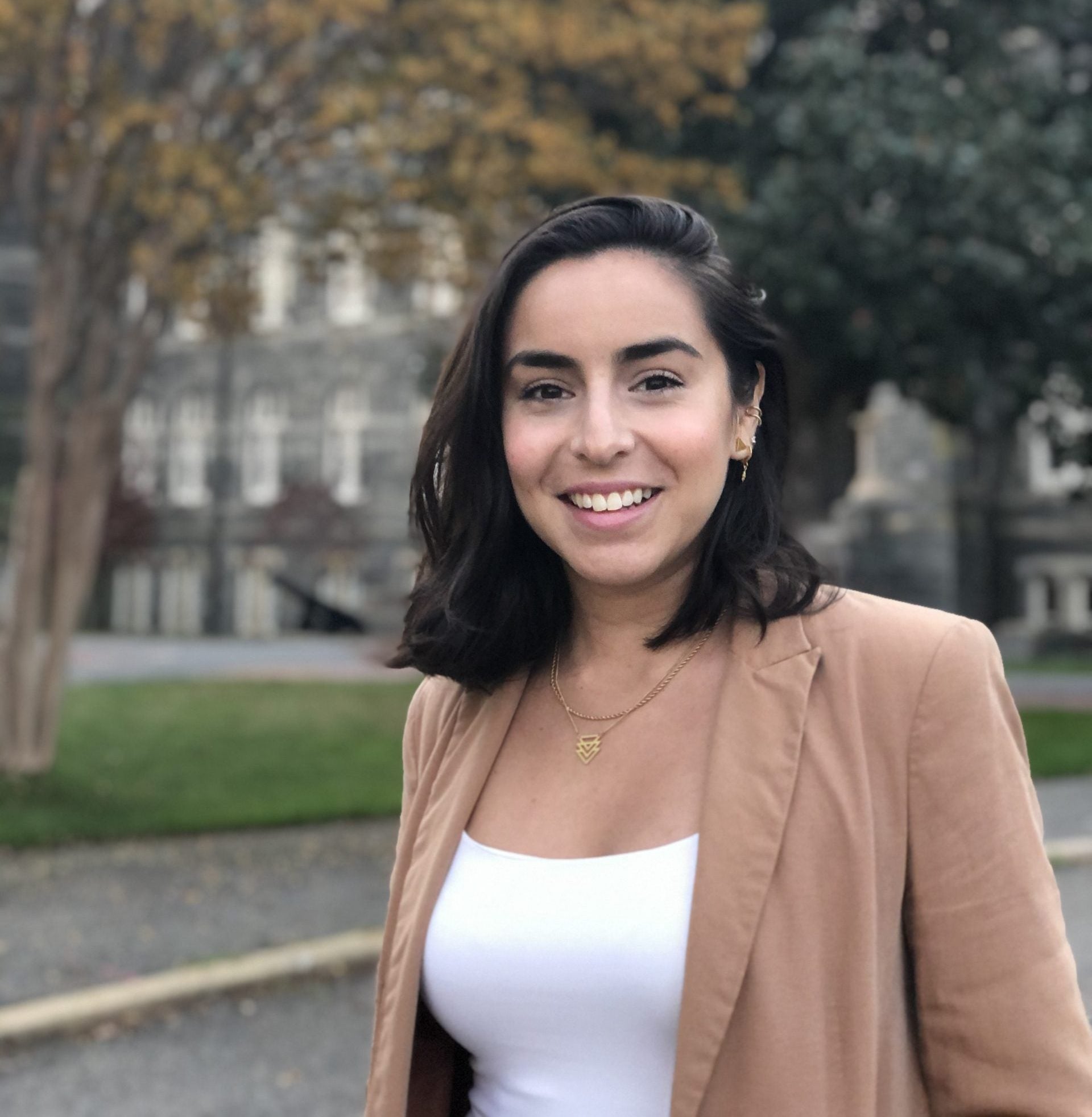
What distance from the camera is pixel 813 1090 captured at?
169 centimetres

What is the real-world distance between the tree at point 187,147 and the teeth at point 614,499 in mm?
7921

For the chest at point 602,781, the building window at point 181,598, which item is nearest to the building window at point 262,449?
the building window at point 181,598

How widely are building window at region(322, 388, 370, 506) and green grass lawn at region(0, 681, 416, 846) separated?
685 inches

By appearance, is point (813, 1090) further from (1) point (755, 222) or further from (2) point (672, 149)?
(2) point (672, 149)

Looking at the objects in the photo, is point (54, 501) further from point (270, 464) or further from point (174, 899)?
point (270, 464)

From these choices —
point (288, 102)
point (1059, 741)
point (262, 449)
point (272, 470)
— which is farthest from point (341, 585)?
point (288, 102)

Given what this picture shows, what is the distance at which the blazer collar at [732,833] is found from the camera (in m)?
1.71

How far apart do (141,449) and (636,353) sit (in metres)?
36.1

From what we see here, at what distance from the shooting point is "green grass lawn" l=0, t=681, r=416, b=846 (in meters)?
9.70

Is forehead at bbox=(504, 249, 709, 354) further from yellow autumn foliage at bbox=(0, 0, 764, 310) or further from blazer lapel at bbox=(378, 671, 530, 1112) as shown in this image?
yellow autumn foliage at bbox=(0, 0, 764, 310)

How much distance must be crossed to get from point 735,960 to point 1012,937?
1.06ft

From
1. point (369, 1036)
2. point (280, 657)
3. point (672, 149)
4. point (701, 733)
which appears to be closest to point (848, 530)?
point (280, 657)

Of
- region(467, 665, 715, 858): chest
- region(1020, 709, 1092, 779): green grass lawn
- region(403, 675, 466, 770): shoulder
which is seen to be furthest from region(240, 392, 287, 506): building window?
region(467, 665, 715, 858): chest

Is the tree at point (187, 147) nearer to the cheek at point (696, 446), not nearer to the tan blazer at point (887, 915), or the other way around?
the cheek at point (696, 446)
